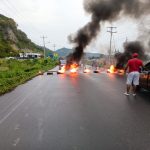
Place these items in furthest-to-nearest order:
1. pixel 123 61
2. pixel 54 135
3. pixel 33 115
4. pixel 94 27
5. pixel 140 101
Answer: pixel 123 61 → pixel 94 27 → pixel 140 101 → pixel 33 115 → pixel 54 135

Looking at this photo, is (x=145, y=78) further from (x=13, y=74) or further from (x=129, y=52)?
(x=129, y=52)

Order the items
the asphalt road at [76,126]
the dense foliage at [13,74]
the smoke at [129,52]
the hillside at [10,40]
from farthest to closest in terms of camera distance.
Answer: the hillside at [10,40]
the smoke at [129,52]
the dense foliage at [13,74]
the asphalt road at [76,126]

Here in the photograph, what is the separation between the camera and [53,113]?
938cm

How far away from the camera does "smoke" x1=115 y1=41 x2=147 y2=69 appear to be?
4642cm

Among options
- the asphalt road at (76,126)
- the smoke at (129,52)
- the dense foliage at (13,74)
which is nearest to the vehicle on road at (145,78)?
the asphalt road at (76,126)

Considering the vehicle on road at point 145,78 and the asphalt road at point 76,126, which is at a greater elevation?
the vehicle on road at point 145,78

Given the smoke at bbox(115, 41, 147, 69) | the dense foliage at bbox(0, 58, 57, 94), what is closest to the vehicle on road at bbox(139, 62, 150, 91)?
the dense foliage at bbox(0, 58, 57, 94)

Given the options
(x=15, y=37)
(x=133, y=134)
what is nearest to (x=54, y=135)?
(x=133, y=134)

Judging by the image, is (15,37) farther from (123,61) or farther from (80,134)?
(80,134)

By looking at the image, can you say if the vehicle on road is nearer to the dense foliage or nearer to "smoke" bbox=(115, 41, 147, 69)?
the dense foliage

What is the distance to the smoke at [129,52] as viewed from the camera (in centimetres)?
4642

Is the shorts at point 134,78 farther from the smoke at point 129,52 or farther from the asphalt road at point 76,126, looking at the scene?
the smoke at point 129,52

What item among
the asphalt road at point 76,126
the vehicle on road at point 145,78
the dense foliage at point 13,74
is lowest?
the dense foliage at point 13,74

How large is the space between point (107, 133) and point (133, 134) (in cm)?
55
